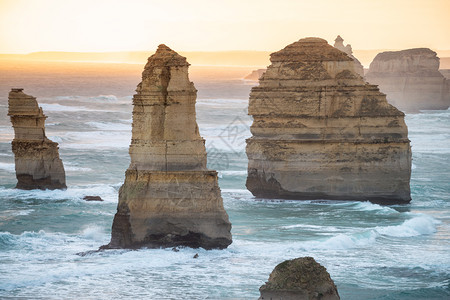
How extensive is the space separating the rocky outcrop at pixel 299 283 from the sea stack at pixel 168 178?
10970 mm

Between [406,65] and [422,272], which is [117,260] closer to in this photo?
[422,272]

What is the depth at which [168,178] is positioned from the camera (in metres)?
28.0

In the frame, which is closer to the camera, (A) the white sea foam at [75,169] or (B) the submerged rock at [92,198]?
(B) the submerged rock at [92,198]

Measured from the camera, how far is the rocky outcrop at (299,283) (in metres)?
16.8

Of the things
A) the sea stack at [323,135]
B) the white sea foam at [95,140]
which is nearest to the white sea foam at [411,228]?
the sea stack at [323,135]

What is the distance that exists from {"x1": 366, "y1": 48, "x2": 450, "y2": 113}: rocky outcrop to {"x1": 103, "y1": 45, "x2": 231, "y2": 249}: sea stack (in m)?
95.0

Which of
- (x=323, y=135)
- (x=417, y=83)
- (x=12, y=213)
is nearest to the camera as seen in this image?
(x=12, y=213)

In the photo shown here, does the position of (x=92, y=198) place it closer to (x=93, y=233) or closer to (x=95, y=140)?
(x=93, y=233)

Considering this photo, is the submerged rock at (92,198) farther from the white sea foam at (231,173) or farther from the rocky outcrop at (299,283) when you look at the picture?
the rocky outcrop at (299,283)

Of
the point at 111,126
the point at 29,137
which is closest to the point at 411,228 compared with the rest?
the point at 29,137

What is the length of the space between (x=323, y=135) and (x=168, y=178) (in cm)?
1319

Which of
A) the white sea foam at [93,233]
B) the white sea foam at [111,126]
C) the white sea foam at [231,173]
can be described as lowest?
the white sea foam at [111,126]

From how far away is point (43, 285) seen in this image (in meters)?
24.7

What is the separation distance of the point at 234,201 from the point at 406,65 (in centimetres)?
8950
